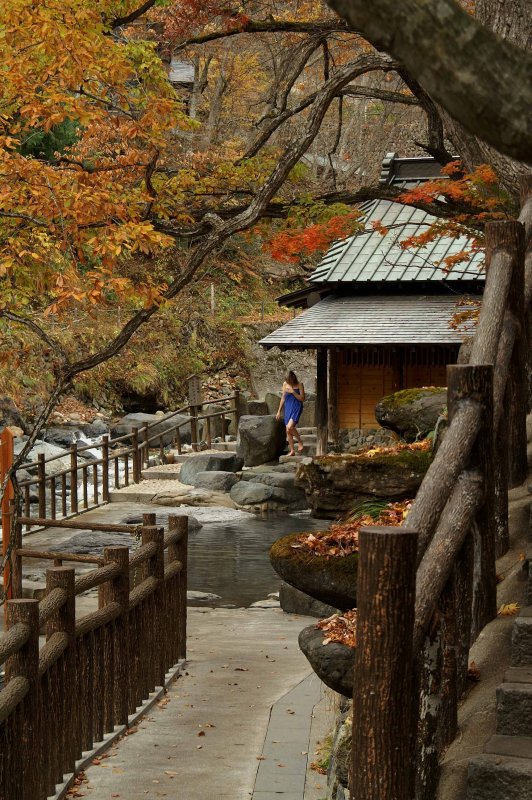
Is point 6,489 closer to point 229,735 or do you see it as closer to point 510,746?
point 229,735

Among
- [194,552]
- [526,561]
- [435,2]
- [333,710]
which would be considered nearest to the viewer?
[435,2]

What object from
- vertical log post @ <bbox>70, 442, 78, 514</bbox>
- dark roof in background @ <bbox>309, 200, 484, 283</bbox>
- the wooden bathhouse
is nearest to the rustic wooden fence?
vertical log post @ <bbox>70, 442, 78, 514</bbox>

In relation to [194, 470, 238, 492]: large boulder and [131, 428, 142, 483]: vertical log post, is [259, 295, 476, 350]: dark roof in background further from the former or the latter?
[131, 428, 142, 483]: vertical log post

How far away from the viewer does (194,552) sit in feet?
56.7

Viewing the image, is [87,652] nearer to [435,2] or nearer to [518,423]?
[518,423]

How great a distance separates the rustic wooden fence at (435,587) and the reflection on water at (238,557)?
9.21m

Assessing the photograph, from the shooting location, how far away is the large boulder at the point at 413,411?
27.0ft

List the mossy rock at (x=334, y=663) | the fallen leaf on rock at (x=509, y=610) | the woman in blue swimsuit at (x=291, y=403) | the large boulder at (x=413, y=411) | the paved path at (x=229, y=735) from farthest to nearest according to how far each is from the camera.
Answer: the woman in blue swimsuit at (x=291, y=403)
the large boulder at (x=413, y=411)
the paved path at (x=229, y=735)
the mossy rock at (x=334, y=663)
the fallen leaf on rock at (x=509, y=610)

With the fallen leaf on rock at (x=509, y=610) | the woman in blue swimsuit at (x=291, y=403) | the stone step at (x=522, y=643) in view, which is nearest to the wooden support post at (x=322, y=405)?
the woman in blue swimsuit at (x=291, y=403)

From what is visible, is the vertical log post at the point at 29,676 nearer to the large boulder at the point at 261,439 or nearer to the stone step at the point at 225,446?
the large boulder at the point at 261,439

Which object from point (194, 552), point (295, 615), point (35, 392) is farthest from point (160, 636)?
point (35, 392)

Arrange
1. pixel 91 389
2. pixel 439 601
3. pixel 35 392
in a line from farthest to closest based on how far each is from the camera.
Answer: pixel 91 389, pixel 35 392, pixel 439 601

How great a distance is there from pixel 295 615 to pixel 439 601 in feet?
29.6

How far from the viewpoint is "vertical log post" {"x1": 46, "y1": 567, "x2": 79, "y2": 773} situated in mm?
6379
